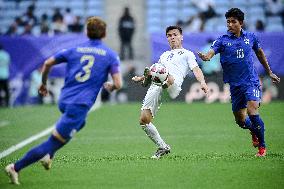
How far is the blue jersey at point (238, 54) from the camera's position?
1279 centimetres

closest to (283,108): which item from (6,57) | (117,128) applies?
(117,128)

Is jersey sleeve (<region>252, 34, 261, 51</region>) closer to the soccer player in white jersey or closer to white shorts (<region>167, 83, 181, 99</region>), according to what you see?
the soccer player in white jersey

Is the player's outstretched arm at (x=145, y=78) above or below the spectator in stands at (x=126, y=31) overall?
above

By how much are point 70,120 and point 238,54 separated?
3.96m

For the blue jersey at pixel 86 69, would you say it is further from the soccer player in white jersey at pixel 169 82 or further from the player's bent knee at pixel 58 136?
the soccer player in white jersey at pixel 169 82

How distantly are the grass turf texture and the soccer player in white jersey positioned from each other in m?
0.35

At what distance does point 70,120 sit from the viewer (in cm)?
977

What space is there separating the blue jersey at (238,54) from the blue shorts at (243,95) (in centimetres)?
8

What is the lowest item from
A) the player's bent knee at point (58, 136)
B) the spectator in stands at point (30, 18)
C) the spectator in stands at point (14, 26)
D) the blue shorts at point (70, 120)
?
the spectator in stands at point (14, 26)

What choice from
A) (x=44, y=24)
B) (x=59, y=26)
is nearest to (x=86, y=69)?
(x=59, y=26)

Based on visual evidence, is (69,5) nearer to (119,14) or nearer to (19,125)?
(119,14)

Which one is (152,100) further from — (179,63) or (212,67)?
(212,67)

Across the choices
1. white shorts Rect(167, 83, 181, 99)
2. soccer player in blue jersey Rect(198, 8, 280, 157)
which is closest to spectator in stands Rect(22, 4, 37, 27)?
soccer player in blue jersey Rect(198, 8, 280, 157)

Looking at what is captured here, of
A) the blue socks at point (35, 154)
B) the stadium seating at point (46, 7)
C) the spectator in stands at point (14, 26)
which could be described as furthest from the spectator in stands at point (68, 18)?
the blue socks at point (35, 154)
